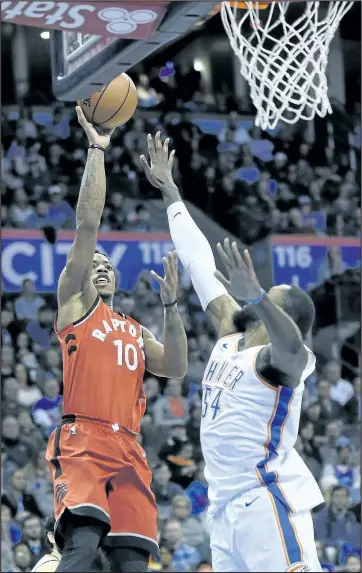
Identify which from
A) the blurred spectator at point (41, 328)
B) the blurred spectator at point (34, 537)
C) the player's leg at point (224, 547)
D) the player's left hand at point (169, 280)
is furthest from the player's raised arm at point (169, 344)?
the blurred spectator at point (41, 328)

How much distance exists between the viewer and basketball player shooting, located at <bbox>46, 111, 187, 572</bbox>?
16.7 feet

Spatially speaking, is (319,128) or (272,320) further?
(319,128)

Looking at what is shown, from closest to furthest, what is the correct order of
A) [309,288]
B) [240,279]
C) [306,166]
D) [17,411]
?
[240,279], [17,411], [309,288], [306,166]

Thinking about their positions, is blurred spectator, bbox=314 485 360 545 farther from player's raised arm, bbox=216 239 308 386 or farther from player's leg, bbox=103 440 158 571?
player's raised arm, bbox=216 239 308 386

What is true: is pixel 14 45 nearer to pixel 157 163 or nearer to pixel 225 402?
pixel 157 163

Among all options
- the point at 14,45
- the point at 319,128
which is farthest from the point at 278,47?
Result: the point at 14,45

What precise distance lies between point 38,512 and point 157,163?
5.38m

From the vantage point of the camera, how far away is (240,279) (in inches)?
172

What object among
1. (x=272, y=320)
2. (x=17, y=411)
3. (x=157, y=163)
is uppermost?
(x=157, y=163)

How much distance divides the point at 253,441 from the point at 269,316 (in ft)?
2.27

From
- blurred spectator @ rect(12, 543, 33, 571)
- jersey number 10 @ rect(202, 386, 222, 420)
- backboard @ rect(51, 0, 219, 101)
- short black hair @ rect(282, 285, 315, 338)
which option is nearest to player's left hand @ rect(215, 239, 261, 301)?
short black hair @ rect(282, 285, 315, 338)

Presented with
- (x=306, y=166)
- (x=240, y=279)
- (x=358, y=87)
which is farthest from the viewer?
(x=358, y=87)

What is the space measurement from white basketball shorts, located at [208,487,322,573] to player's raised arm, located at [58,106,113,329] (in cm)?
131

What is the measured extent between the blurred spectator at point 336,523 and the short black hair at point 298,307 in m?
6.67
